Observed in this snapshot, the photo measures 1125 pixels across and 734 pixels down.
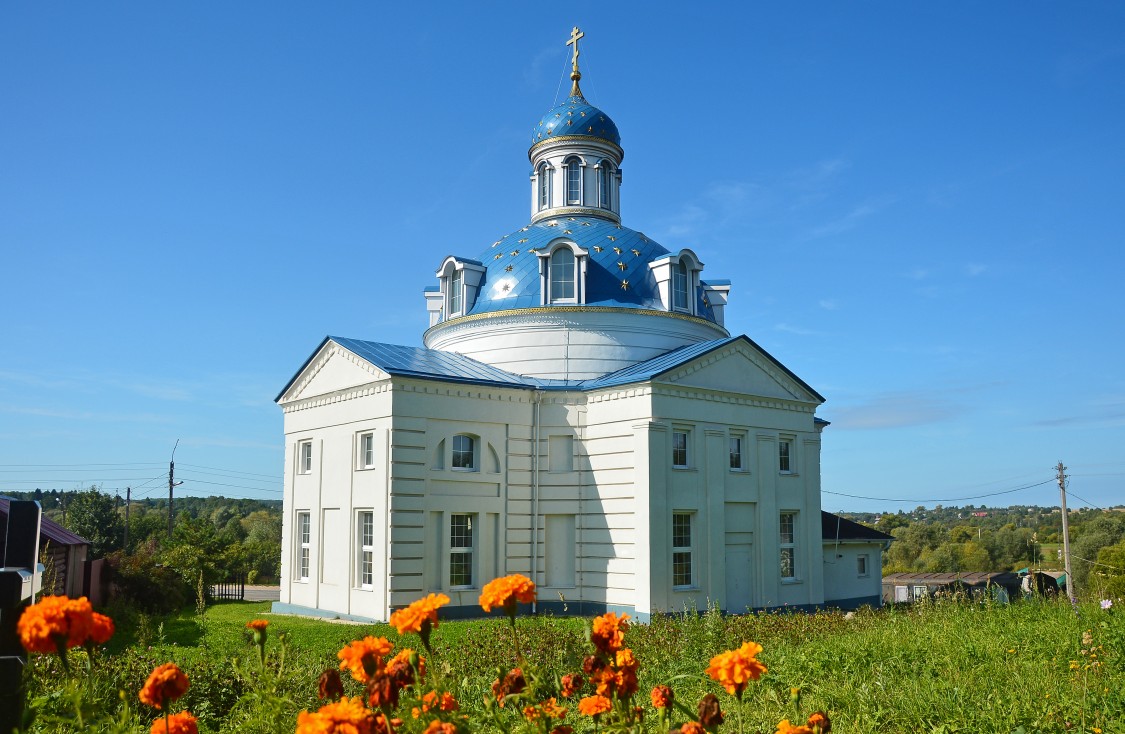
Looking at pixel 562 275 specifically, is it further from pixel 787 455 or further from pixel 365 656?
pixel 365 656

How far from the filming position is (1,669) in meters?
5.43

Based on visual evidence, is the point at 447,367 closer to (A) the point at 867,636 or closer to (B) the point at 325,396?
(B) the point at 325,396

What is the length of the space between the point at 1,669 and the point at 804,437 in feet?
89.2

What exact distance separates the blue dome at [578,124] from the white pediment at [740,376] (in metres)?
11.2

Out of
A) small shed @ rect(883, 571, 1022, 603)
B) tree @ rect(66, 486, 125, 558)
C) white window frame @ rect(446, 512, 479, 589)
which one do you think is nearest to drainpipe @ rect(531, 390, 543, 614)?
white window frame @ rect(446, 512, 479, 589)

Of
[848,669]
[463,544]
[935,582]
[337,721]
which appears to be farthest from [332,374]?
[935,582]

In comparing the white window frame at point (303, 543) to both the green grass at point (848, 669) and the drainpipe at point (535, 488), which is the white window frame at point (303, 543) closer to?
the drainpipe at point (535, 488)

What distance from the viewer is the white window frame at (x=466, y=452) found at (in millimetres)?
25516

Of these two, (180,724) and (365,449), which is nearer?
(180,724)

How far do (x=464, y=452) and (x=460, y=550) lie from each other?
2772mm

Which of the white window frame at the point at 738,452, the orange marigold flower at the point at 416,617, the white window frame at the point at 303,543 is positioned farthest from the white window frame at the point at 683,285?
the orange marigold flower at the point at 416,617

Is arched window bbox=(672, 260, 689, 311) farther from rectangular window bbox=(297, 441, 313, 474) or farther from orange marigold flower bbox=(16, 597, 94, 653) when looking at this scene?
orange marigold flower bbox=(16, 597, 94, 653)

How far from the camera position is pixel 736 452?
28047 millimetres

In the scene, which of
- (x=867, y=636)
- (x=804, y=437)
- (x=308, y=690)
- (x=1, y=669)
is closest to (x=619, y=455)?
(x=804, y=437)
